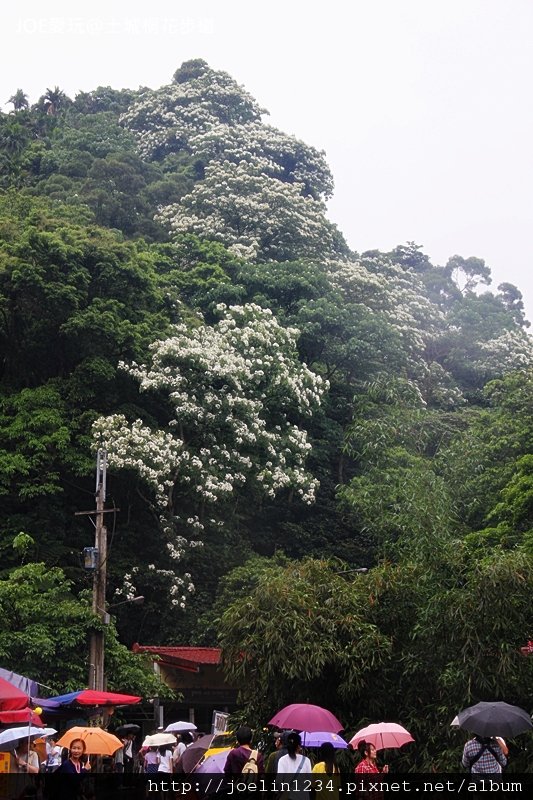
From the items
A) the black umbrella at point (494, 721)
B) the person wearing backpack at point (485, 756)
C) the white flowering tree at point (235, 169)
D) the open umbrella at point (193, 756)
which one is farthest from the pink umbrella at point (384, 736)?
the white flowering tree at point (235, 169)

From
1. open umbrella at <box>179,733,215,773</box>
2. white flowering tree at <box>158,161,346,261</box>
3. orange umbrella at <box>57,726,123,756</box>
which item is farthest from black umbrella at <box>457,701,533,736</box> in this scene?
white flowering tree at <box>158,161,346,261</box>

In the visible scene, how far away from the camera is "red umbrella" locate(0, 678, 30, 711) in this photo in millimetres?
10670

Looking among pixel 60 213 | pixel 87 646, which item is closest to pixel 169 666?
pixel 87 646

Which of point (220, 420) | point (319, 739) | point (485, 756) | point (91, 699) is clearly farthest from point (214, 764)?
point (220, 420)

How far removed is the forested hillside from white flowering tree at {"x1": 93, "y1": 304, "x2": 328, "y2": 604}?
0.07m

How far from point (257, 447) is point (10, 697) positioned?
58.6 feet

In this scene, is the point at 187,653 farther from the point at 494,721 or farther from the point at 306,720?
the point at 494,721

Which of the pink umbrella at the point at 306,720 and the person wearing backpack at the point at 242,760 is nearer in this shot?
the person wearing backpack at the point at 242,760

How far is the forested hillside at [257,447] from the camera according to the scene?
51.9 feet

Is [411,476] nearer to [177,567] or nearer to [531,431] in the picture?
[531,431]

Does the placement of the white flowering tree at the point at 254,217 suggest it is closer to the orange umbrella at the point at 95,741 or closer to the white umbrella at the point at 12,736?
the orange umbrella at the point at 95,741

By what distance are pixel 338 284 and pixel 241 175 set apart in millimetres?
7786

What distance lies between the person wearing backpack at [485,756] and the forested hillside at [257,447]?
451 centimetres

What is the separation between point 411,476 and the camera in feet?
82.4
